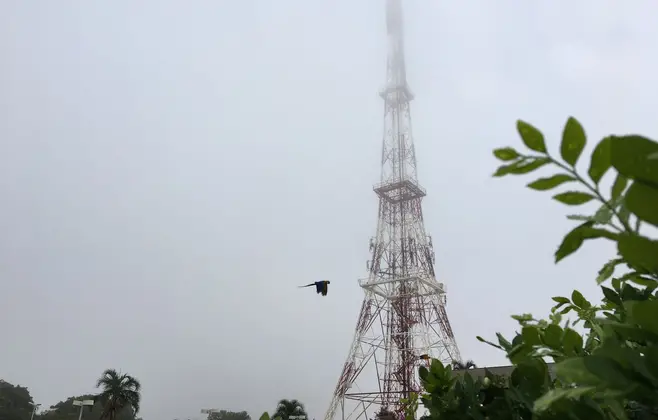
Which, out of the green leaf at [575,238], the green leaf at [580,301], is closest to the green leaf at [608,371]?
the green leaf at [575,238]

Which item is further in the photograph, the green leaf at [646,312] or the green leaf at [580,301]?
the green leaf at [580,301]

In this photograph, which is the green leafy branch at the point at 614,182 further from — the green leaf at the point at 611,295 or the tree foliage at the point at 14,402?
the tree foliage at the point at 14,402

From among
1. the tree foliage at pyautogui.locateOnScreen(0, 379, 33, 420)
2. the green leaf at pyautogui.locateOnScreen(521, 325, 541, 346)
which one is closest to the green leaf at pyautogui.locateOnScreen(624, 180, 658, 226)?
the green leaf at pyautogui.locateOnScreen(521, 325, 541, 346)

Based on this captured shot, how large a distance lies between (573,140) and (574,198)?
0.11 metres

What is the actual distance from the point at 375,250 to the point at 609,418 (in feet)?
96.0

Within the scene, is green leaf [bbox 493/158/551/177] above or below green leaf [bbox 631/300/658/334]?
above

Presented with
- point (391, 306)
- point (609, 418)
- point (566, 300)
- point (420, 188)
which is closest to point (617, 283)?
point (566, 300)

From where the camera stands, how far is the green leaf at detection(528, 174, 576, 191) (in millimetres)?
809

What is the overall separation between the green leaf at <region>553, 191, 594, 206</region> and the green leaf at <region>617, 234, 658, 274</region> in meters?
0.18

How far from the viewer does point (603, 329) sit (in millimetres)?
973

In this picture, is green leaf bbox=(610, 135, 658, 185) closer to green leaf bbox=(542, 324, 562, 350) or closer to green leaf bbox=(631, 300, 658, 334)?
green leaf bbox=(631, 300, 658, 334)

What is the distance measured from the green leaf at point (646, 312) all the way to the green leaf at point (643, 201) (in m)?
0.15

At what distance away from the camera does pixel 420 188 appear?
101 feet

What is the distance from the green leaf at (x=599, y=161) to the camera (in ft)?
2.47
